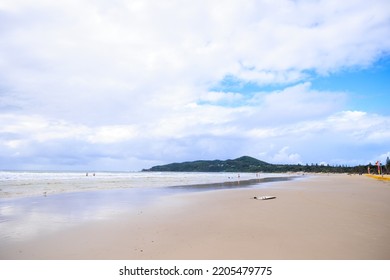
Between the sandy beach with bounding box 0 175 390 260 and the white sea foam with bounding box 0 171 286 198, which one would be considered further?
the white sea foam with bounding box 0 171 286 198

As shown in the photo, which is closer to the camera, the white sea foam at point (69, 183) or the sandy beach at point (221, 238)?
the sandy beach at point (221, 238)

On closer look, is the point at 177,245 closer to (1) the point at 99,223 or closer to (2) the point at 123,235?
(2) the point at 123,235

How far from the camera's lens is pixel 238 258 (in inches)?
228

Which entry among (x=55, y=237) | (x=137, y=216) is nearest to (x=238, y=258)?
(x=55, y=237)

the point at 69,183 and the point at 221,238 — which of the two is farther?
the point at 69,183

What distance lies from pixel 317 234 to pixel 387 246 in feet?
5.41

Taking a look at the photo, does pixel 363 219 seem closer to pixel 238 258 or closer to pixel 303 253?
pixel 303 253

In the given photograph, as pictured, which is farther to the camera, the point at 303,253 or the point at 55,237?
the point at 55,237

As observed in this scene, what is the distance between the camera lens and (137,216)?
10969 mm
